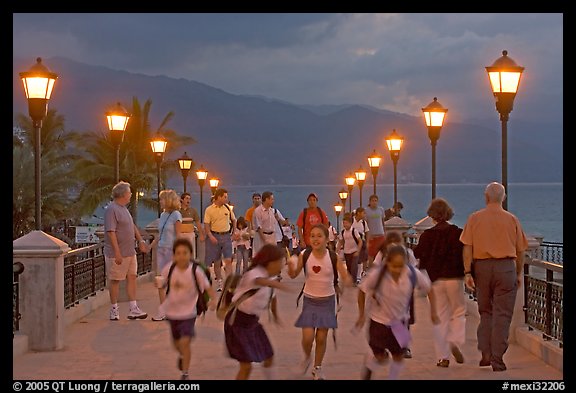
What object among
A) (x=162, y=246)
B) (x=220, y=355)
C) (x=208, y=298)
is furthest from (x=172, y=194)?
(x=208, y=298)

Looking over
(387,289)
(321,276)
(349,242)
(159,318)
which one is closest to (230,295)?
(321,276)

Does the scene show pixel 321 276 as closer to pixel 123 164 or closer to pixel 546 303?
pixel 546 303

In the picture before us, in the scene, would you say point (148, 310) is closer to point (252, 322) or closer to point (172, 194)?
point (172, 194)

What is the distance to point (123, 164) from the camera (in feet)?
162

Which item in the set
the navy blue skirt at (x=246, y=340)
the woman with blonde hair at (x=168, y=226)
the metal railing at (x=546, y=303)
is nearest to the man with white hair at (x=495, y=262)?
the metal railing at (x=546, y=303)

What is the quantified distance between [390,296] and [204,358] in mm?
2898

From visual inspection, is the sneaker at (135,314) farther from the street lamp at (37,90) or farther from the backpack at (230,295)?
the backpack at (230,295)

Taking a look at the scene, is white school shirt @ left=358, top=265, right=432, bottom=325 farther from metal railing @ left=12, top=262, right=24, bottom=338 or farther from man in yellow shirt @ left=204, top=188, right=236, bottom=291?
man in yellow shirt @ left=204, top=188, right=236, bottom=291

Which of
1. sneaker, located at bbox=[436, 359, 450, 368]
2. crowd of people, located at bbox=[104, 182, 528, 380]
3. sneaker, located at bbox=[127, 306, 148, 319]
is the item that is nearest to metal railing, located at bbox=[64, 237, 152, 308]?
sneaker, located at bbox=[127, 306, 148, 319]

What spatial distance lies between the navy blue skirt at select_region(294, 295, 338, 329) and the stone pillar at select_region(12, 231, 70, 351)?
3284mm

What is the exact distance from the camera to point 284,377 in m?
8.62

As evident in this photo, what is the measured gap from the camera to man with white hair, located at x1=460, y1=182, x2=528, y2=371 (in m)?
8.87

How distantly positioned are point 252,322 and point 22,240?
12.8 ft

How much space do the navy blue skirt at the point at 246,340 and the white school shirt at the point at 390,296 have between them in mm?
1026
